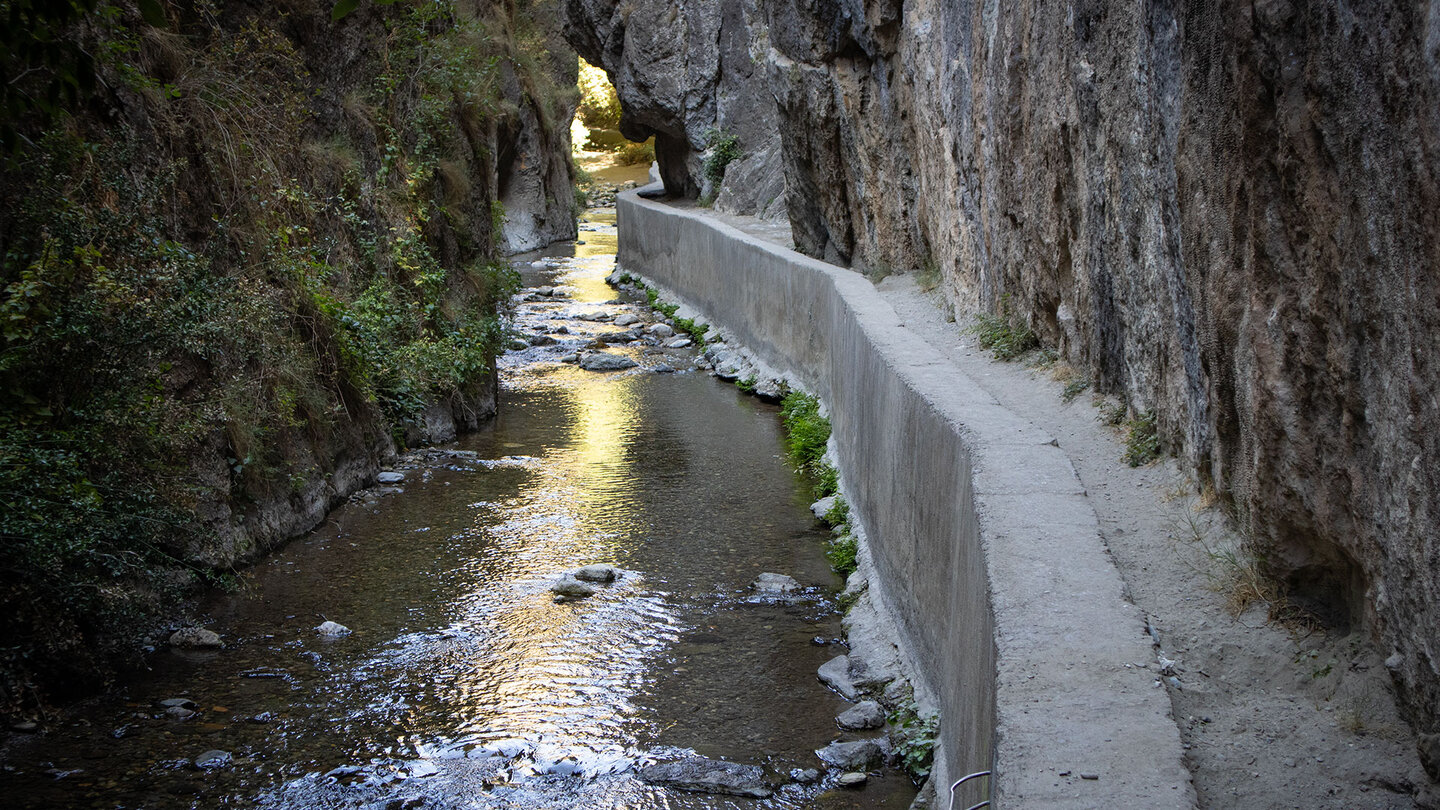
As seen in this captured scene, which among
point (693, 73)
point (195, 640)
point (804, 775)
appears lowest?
point (804, 775)

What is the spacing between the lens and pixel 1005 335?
837cm

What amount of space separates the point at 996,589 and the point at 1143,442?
2.25 metres

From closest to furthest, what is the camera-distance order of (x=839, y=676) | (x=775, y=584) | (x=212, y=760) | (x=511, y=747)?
1. (x=212, y=760)
2. (x=511, y=747)
3. (x=839, y=676)
4. (x=775, y=584)

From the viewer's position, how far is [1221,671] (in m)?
3.54

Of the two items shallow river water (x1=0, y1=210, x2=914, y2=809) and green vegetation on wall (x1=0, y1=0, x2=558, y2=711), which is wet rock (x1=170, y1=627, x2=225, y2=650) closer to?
shallow river water (x1=0, y1=210, x2=914, y2=809)

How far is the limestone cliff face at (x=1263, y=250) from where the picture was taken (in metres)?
2.77

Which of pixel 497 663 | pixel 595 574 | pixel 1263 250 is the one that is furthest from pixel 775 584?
pixel 1263 250

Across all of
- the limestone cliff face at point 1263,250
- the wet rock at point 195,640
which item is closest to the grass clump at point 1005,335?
the limestone cliff face at point 1263,250

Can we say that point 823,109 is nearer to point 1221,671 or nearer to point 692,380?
point 692,380

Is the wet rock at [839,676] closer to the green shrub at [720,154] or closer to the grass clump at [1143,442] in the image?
the grass clump at [1143,442]

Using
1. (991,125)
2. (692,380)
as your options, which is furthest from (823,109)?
(991,125)

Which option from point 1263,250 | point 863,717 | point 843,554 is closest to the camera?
point 1263,250

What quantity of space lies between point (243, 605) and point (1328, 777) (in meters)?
5.86

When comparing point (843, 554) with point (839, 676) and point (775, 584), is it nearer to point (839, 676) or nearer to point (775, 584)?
point (775, 584)
